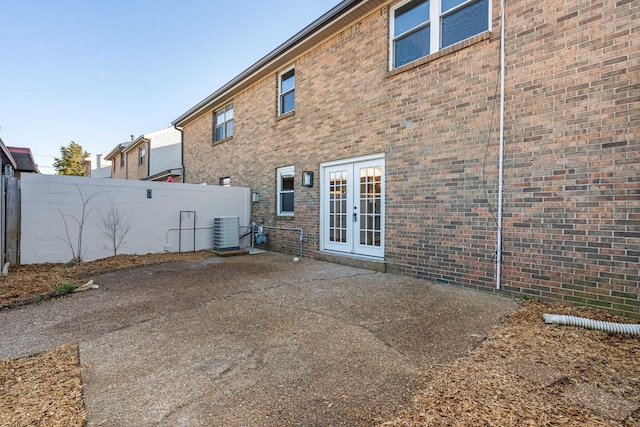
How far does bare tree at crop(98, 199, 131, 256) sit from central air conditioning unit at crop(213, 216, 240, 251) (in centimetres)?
226

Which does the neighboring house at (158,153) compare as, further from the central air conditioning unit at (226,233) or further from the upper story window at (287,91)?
the upper story window at (287,91)

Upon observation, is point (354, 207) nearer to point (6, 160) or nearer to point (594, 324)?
point (594, 324)

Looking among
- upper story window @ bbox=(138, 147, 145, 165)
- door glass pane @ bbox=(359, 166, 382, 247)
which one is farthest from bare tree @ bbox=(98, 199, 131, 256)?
upper story window @ bbox=(138, 147, 145, 165)

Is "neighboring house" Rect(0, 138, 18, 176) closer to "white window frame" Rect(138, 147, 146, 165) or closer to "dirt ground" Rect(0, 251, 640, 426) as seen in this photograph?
"white window frame" Rect(138, 147, 146, 165)

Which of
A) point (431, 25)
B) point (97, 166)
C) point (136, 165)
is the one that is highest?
point (97, 166)

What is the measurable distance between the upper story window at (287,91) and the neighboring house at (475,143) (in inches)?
16.6

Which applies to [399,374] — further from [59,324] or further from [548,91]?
[548,91]

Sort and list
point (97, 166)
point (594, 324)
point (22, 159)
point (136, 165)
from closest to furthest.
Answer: point (594, 324) < point (22, 159) < point (136, 165) < point (97, 166)

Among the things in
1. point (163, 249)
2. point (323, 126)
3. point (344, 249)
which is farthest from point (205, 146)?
point (344, 249)

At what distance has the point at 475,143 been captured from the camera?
490 centimetres

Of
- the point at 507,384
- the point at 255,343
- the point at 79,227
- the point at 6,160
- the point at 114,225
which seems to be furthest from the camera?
the point at 6,160

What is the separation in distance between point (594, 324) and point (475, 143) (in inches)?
112

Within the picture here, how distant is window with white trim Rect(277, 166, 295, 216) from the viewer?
29.4 feet

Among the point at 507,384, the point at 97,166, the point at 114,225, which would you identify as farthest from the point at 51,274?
the point at 97,166
